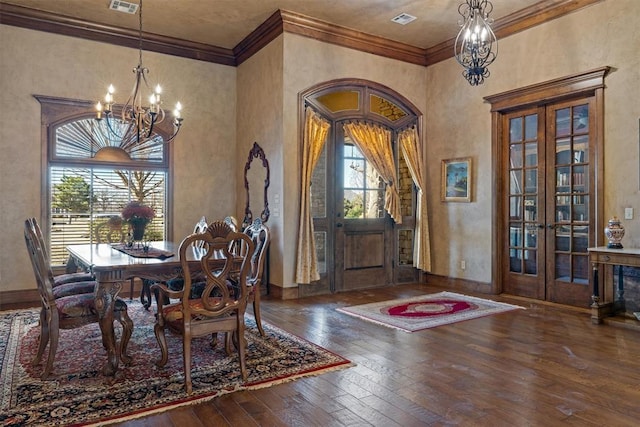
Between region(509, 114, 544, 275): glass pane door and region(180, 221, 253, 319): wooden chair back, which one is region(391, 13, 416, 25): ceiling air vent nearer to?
region(509, 114, 544, 275): glass pane door

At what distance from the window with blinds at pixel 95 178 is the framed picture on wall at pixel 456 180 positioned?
4010mm

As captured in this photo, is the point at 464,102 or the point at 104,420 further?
the point at 464,102

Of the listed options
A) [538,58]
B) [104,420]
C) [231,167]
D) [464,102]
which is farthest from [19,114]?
[538,58]

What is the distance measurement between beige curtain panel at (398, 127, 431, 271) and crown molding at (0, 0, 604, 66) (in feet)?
3.90

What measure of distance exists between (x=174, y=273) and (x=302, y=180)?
2.75 m

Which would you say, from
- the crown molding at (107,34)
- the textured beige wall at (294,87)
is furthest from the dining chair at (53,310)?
the crown molding at (107,34)

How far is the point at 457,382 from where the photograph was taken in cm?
299

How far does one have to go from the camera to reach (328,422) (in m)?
2.44

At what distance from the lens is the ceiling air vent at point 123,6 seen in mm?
5289

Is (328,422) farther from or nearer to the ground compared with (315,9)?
nearer to the ground

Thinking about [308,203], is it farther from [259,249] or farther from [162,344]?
[162,344]

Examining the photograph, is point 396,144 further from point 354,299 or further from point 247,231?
point 247,231

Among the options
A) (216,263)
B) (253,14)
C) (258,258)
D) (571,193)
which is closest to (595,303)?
(571,193)

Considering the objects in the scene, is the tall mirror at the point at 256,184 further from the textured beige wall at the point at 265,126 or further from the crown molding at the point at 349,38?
the crown molding at the point at 349,38
